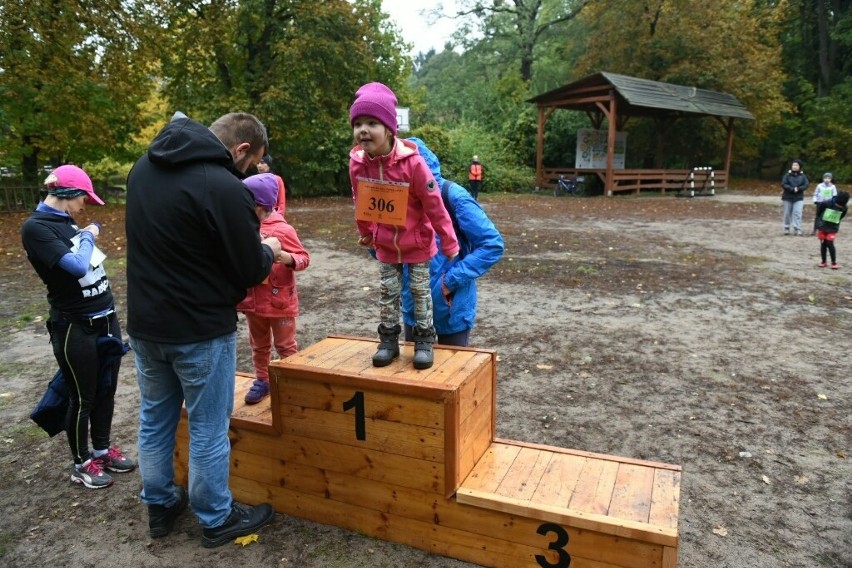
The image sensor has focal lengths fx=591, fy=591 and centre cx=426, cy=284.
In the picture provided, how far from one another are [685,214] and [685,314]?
1233 centimetres

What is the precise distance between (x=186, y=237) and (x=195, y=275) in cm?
17

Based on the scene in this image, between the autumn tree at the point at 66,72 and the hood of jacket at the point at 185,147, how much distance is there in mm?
16983

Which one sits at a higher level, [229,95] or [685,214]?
[229,95]

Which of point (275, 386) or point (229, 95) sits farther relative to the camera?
point (229, 95)

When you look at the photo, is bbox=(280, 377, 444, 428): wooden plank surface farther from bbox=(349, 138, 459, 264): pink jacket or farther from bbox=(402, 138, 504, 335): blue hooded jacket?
bbox=(349, 138, 459, 264): pink jacket

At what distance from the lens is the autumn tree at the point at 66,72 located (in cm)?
1584

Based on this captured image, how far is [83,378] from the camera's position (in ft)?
10.9

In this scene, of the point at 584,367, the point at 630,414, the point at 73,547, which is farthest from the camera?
the point at 584,367

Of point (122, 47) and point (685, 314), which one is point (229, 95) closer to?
point (122, 47)

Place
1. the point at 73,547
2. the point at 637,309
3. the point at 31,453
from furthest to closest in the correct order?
the point at 637,309 < the point at 31,453 < the point at 73,547

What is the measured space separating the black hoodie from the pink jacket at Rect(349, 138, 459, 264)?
0.58 m

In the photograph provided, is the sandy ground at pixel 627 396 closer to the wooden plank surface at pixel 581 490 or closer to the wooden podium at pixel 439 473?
the wooden podium at pixel 439 473

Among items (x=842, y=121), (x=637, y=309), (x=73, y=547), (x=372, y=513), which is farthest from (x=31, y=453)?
(x=842, y=121)

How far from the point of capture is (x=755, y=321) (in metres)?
6.73
